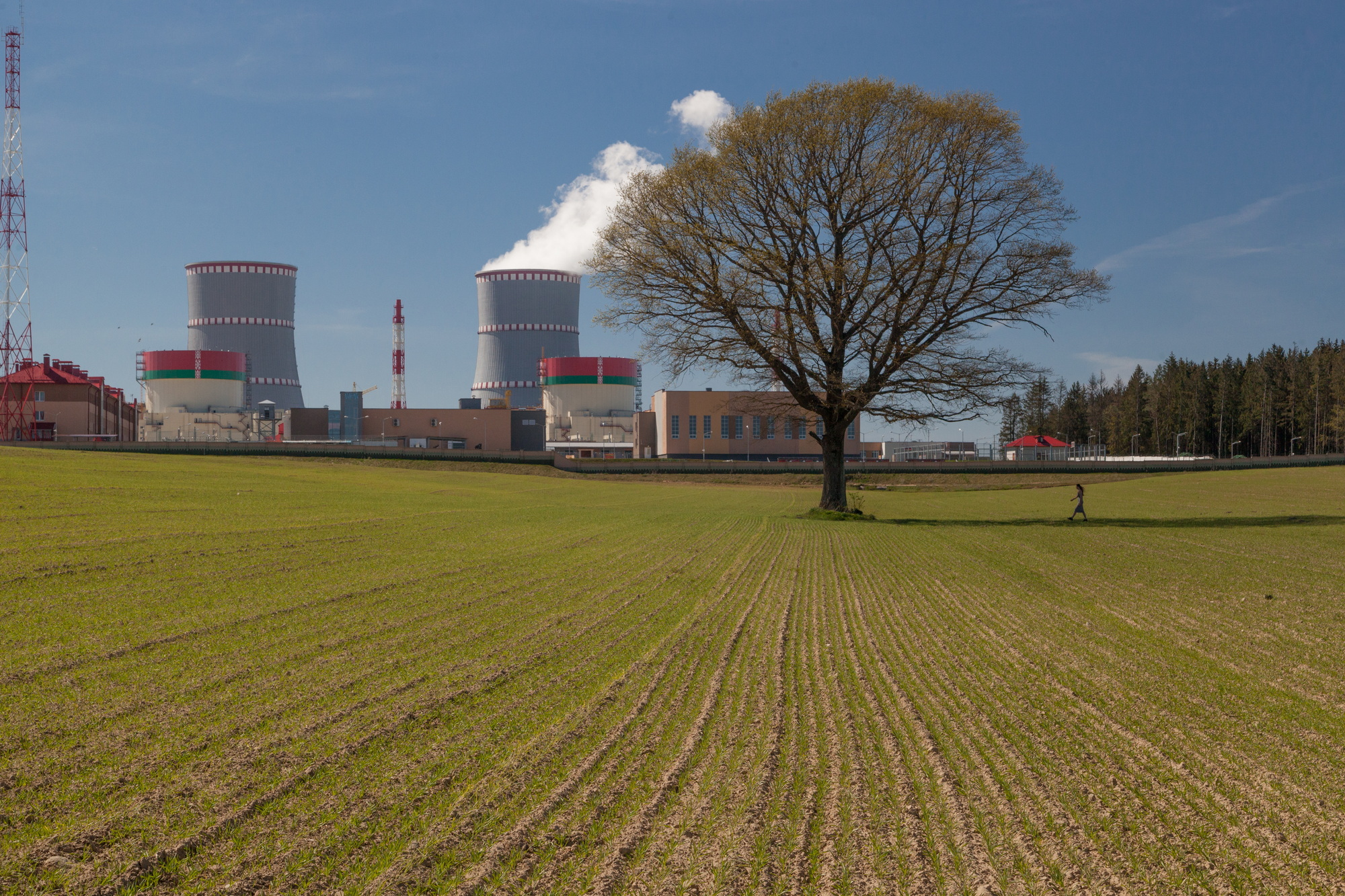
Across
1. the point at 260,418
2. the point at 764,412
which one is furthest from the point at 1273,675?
the point at 260,418

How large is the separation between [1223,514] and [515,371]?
92.6 metres

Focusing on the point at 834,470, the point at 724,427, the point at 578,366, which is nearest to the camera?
the point at 834,470

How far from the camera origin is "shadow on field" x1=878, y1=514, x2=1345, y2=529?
98.3ft

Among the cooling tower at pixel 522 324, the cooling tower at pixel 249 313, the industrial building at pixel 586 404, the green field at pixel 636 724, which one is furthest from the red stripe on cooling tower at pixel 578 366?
the green field at pixel 636 724

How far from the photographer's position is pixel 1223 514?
3512 cm

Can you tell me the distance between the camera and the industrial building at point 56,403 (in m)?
88.5

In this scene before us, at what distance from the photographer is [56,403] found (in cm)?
9031

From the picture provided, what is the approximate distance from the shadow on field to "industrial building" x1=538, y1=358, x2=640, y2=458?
75503 mm

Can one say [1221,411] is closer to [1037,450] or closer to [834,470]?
[1037,450]

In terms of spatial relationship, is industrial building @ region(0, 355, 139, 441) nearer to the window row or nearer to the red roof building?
the window row

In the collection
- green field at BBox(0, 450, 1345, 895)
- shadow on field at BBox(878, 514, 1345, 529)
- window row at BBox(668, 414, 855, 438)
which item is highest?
window row at BBox(668, 414, 855, 438)

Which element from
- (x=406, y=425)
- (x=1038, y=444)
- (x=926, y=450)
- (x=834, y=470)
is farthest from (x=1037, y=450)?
(x=834, y=470)

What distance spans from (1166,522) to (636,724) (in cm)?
2960

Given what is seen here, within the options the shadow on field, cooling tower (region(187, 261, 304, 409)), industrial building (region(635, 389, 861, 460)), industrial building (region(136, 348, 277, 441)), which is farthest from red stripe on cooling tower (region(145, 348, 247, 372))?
the shadow on field
